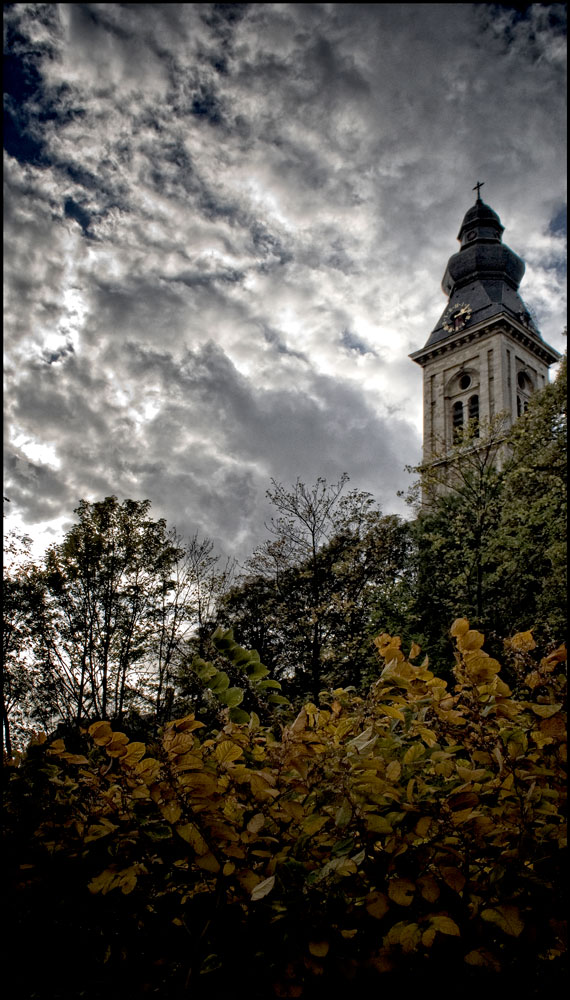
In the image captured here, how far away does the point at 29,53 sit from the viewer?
171cm

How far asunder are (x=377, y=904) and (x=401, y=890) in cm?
9

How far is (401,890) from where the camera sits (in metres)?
1.73

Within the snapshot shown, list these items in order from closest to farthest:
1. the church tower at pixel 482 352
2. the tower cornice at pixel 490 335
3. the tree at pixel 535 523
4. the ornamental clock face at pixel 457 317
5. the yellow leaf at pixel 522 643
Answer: the yellow leaf at pixel 522 643
the tree at pixel 535 523
the church tower at pixel 482 352
the tower cornice at pixel 490 335
the ornamental clock face at pixel 457 317

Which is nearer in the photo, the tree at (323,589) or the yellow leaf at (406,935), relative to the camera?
the yellow leaf at (406,935)

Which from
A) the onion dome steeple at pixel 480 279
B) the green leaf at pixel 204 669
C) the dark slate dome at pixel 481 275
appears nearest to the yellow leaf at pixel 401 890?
the green leaf at pixel 204 669

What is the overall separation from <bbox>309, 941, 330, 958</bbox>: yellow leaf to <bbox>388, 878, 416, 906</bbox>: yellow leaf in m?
0.23

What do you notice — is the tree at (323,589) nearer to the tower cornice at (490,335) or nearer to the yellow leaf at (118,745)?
the yellow leaf at (118,745)

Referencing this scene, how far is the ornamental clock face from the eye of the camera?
147 ft

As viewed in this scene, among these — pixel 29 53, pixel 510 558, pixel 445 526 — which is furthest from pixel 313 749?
pixel 445 526

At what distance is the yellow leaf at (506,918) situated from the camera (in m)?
1.66

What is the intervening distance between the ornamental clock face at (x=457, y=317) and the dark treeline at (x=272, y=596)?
85.0 ft

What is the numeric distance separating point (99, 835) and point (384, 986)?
3.41 ft

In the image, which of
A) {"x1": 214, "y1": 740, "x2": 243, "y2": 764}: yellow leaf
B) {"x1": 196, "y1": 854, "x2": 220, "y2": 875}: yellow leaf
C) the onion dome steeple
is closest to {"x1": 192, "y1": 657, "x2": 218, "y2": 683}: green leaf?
{"x1": 214, "y1": 740, "x2": 243, "y2": 764}: yellow leaf

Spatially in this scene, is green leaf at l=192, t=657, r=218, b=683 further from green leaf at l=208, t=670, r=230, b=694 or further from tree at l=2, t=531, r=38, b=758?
tree at l=2, t=531, r=38, b=758
